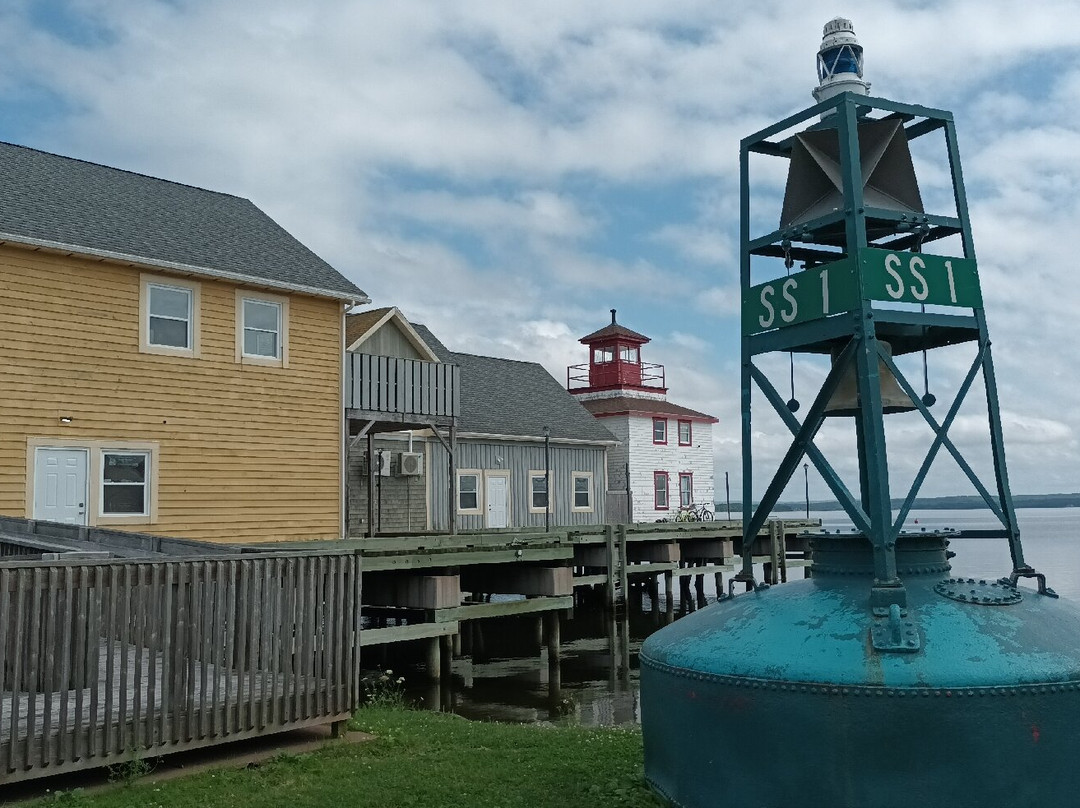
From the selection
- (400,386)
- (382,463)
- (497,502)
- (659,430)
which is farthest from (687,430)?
(400,386)

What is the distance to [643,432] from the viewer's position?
40.4 m

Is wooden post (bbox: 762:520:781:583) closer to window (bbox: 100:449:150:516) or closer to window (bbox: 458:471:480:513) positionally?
window (bbox: 458:471:480:513)

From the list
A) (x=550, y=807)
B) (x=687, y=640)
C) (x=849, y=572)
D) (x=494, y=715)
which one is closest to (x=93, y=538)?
(x=494, y=715)

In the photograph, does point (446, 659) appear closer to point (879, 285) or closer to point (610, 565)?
point (610, 565)

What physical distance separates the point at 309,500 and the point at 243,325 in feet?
12.2

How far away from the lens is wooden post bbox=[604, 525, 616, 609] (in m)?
25.2

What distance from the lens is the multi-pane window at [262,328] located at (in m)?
19.2

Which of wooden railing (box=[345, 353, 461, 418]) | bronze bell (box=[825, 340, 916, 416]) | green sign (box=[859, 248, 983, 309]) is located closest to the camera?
green sign (box=[859, 248, 983, 309])

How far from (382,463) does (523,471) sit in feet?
20.7

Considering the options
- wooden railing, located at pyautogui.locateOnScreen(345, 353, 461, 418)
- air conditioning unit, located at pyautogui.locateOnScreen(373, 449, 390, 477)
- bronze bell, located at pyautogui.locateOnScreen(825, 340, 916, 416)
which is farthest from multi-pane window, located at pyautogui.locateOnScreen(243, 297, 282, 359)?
bronze bell, located at pyautogui.locateOnScreen(825, 340, 916, 416)

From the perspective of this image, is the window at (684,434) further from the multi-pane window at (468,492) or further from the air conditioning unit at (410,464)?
the air conditioning unit at (410,464)

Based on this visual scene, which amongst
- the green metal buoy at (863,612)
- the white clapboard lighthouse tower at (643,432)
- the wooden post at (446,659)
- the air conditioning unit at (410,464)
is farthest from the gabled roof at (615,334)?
the green metal buoy at (863,612)

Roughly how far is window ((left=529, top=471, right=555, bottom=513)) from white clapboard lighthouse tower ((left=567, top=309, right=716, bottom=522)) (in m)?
4.75

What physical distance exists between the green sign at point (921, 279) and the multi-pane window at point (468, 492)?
24.2 m
